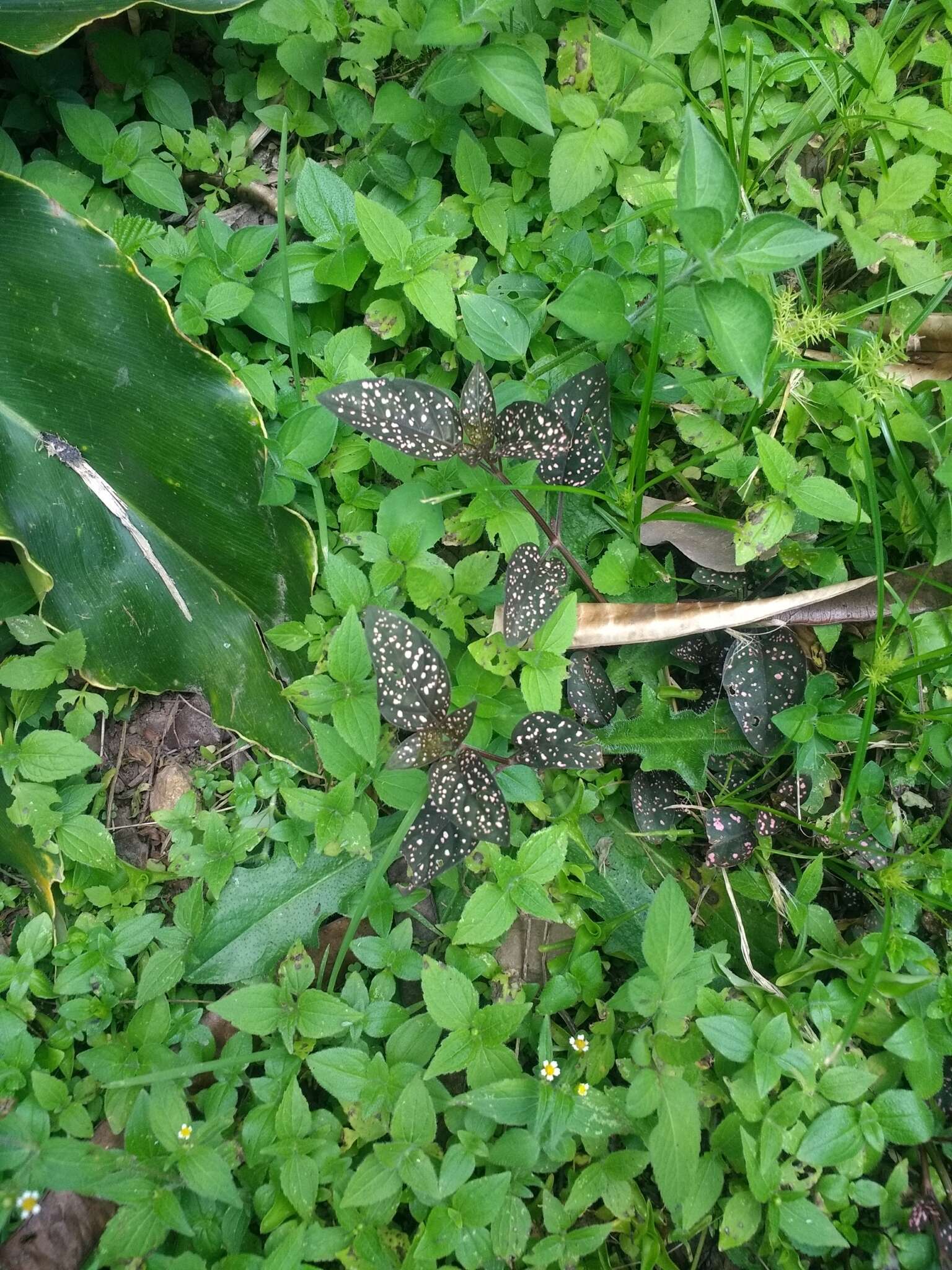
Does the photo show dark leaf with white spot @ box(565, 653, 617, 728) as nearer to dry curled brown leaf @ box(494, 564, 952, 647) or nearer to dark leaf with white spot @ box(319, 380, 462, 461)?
dry curled brown leaf @ box(494, 564, 952, 647)

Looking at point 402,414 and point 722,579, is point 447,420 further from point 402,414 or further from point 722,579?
point 722,579

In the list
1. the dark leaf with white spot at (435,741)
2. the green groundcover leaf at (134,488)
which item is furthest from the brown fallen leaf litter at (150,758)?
the dark leaf with white spot at (435,741)

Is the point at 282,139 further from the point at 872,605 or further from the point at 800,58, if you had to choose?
the point at 872,605

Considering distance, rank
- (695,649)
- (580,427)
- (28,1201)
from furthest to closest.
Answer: (695,649) < (580,427) < (28,1201)

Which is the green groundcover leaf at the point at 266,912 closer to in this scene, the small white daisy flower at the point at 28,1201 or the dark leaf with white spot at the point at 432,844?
the dark leaf with white spot at the point at 432,844

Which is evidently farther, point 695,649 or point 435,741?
point 695,649

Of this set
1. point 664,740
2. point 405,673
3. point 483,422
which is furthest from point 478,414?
point 664,740
